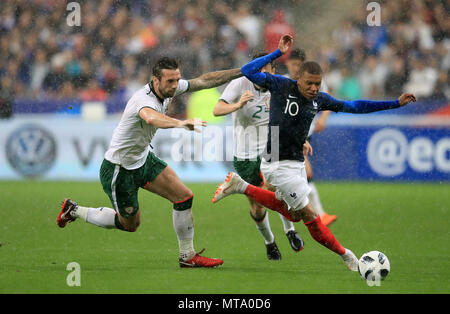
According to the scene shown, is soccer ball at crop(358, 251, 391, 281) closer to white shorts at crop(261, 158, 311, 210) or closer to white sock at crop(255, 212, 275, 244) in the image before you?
white shorts at crop(261, 158, 311, 210)

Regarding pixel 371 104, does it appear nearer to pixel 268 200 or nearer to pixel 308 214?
pixel 308 214

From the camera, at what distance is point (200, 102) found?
15.7 m

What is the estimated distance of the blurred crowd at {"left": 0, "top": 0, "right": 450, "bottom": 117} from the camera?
16.4 m

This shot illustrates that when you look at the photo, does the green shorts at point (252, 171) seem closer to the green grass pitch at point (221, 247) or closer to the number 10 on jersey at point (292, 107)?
the green grass pitch at point (221, 247)

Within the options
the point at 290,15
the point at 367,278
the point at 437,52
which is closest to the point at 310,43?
the point at 290,15

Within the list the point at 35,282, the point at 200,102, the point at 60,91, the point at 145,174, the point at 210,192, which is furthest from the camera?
the point at 60,91

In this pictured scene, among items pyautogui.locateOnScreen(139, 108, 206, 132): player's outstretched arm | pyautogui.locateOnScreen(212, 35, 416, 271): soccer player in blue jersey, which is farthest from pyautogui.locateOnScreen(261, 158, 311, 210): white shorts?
pyautogui.locateOnScreen(139, 108, 206, 132): player's outstretched arm

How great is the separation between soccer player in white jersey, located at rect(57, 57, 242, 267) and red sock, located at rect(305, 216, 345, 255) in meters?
0.96

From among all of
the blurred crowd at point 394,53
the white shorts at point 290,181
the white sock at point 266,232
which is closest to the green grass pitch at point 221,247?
the white sock at point 266,232

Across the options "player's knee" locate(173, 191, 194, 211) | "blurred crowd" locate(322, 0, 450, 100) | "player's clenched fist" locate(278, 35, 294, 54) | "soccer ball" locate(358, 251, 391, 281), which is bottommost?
"soccer ball" locate(358, 251, 391, 281)

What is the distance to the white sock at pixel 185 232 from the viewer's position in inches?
288

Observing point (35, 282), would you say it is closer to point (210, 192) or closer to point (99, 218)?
Answer: point (99, 218)

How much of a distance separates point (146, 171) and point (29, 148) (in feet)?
27.8

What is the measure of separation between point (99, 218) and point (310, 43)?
10.6 m
